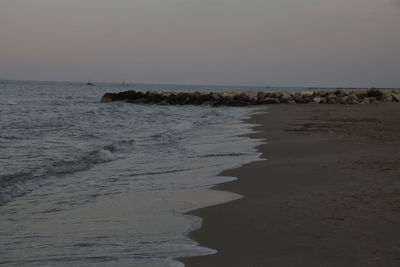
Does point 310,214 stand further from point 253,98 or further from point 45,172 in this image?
point 253,98

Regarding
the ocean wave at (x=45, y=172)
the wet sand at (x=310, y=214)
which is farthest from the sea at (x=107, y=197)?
the wet sand at (x=310, y=214)

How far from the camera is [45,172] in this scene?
27.5ft

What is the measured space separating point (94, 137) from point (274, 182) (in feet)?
31.7

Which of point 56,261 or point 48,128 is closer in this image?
point 56,261

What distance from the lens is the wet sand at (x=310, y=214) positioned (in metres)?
3.54

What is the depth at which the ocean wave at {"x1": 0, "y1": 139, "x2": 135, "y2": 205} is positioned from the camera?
685 cm

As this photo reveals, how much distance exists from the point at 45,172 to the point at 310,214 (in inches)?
218

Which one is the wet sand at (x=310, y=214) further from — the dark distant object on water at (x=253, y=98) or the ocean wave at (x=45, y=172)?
the dark distant object on water at (x=253, y=98)

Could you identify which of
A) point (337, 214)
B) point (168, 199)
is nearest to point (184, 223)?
point (168, 199)

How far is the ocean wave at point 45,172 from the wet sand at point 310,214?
10.1 ft

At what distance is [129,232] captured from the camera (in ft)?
14.7

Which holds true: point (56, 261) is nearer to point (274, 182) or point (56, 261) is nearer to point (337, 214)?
point (337, 214)

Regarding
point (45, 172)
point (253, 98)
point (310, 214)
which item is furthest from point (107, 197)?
point (253, 98)

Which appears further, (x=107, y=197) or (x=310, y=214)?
(x=107, y=197)
